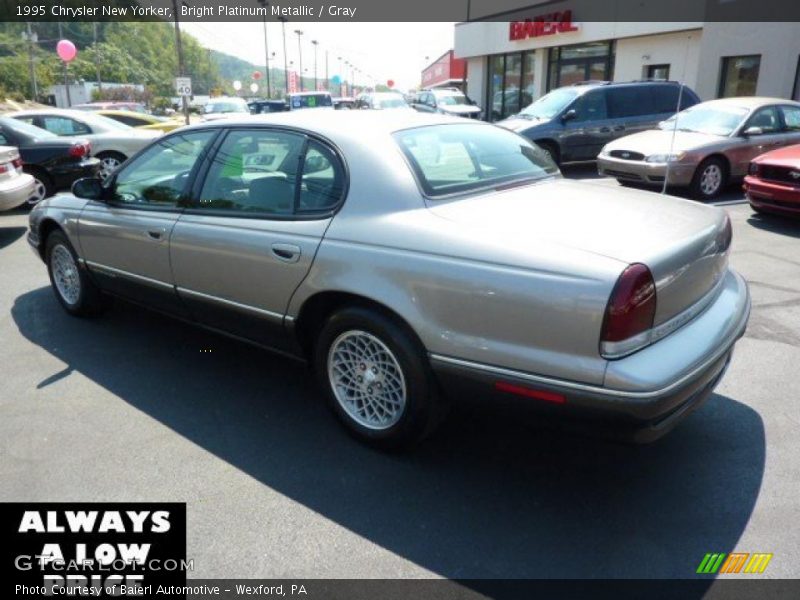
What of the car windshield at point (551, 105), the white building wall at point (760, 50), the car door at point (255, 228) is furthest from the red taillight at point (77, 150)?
the white building wall at point (760, 50)

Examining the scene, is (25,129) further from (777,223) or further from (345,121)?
(777,223)

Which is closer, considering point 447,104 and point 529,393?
point 529,393

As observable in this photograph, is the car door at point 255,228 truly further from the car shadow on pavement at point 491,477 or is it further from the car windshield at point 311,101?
the car windshield at point 311,101

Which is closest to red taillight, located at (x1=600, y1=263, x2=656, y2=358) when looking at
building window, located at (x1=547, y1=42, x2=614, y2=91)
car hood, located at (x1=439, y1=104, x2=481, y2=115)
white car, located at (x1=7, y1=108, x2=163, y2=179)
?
white car, located at (x1=7, y1=108, x2=163, y2=179)

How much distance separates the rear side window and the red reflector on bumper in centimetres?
1129

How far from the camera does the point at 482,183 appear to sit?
11.1ft

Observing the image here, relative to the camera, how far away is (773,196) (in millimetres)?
7633

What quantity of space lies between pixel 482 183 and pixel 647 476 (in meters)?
1.71

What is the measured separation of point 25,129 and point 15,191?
2987mm

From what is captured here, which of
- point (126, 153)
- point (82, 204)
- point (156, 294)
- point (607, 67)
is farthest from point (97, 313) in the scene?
point (607, 67)

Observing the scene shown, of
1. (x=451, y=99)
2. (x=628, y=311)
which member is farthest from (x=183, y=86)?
(x=628, y=311)

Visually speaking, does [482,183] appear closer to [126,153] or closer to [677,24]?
[126,153]

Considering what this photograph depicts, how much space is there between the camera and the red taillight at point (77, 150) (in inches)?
414

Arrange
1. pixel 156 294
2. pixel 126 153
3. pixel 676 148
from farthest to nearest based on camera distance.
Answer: pixel 126 153
pixel 676 148
pixel 156 294
